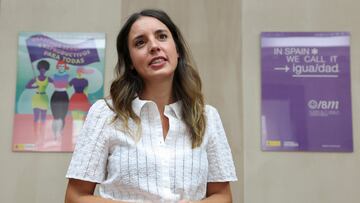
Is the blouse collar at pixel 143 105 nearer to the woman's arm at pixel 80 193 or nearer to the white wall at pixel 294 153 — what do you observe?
the woman's arm at pixel 80 193

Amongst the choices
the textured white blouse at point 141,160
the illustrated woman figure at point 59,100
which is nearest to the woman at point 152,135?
the textured white blouse at point 141,160

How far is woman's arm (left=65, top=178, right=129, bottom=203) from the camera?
998 mm

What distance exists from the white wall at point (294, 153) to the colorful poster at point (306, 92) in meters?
0.03

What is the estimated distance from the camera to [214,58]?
1.70 meters

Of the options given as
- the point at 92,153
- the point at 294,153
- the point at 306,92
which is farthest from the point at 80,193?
the point at 306,92

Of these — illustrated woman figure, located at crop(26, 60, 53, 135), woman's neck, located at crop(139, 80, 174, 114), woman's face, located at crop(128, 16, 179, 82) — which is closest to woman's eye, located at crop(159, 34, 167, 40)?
woman's face, located at crop(128, 16, 179, 82)

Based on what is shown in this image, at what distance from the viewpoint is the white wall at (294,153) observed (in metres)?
1.63

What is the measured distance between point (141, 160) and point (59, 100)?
0.86m

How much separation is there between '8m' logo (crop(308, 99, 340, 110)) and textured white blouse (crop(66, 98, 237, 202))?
80cm

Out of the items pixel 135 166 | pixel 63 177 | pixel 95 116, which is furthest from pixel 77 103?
pixel 135 166

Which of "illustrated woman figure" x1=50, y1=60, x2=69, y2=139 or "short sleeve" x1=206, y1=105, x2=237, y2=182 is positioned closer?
"short sleeve" x1=206, y1=105, x2=237, y2=182

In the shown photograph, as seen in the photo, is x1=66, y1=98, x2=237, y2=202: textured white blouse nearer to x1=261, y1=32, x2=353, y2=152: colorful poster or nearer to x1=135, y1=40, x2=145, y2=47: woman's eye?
x1=135, y1=40, x2=145, y2=47: woman's eye

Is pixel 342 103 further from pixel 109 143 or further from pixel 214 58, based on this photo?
pixel 109 143

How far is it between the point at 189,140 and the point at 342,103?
95 centimetres
